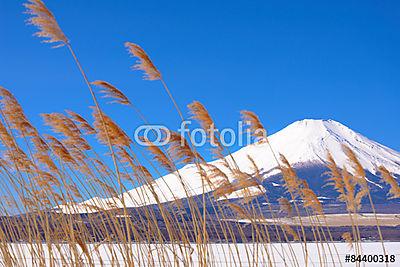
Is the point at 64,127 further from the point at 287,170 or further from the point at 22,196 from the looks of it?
the point at 287,170

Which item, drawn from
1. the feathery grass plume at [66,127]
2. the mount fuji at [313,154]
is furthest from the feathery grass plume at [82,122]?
the mount fuji at [313,154]

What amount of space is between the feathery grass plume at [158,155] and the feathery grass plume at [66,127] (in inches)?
14.3

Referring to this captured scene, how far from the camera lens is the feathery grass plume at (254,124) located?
345 centimetres

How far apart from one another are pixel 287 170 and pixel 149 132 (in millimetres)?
795

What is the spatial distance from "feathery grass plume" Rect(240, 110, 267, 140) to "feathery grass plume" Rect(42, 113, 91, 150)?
88 cm

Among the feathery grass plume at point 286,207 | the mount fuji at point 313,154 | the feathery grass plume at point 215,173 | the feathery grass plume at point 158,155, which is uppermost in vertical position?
the mount fuji at point 313,154

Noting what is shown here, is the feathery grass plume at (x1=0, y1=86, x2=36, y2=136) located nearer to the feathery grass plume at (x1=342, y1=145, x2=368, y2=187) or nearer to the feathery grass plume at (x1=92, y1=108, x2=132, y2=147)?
the feathery grass plume at (x1=92, y1=108, x2=132, y2=147)

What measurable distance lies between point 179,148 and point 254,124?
62cm

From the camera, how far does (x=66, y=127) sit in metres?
3.33

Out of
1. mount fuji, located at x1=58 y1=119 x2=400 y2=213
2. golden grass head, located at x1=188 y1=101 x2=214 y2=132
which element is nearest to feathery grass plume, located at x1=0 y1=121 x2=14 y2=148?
golden grass head, located at x1=188 y1=101 x2=214 y2=132

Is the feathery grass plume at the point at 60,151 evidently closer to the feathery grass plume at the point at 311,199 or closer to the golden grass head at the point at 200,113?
the golden grass head at the point at 200,113

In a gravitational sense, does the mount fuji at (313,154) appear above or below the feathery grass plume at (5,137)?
above

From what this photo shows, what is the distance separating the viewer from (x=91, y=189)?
396 cm

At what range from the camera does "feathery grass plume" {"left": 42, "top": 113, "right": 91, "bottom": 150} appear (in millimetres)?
3324
